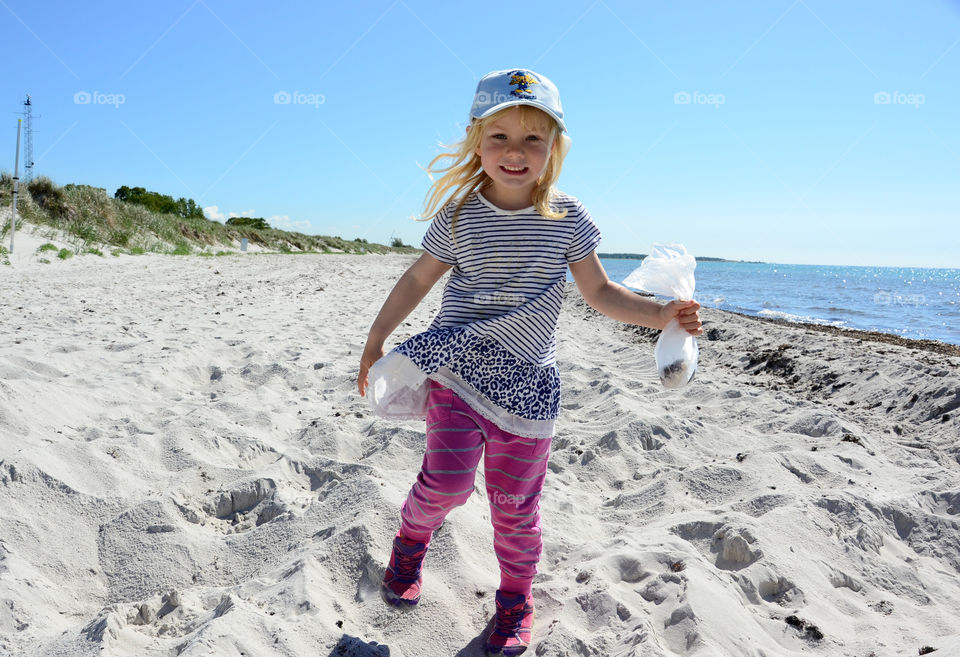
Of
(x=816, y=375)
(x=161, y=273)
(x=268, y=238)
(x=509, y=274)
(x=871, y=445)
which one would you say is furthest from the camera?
(x=268, y=238)

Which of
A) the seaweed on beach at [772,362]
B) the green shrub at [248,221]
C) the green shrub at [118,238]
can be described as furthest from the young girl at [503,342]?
the green shrub at [248,221]

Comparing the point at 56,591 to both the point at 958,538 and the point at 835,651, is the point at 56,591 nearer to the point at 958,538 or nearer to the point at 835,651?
the point at 835,651

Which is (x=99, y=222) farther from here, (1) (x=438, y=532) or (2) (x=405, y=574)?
(2) (x=405, y=574)

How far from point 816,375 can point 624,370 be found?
1536mm

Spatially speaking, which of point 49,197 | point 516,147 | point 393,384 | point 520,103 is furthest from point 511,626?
point 49,197

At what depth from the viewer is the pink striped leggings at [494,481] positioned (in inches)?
74.9

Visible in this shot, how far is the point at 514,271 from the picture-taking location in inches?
79.4

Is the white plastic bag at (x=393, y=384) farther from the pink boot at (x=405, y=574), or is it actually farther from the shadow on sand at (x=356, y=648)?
the shadow on sand at (x=356, y=648)

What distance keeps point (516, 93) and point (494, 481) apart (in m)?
1.14

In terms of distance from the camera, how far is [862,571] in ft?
7.68

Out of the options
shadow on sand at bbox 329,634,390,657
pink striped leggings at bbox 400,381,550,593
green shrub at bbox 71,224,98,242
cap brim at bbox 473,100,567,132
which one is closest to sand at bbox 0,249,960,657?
shadow on sand at bbox 329,634,390,657

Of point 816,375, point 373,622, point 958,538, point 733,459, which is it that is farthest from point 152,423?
point 816,375

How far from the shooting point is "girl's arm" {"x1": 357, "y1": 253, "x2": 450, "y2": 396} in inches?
82.2

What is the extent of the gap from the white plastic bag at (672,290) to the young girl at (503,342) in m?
0.04
